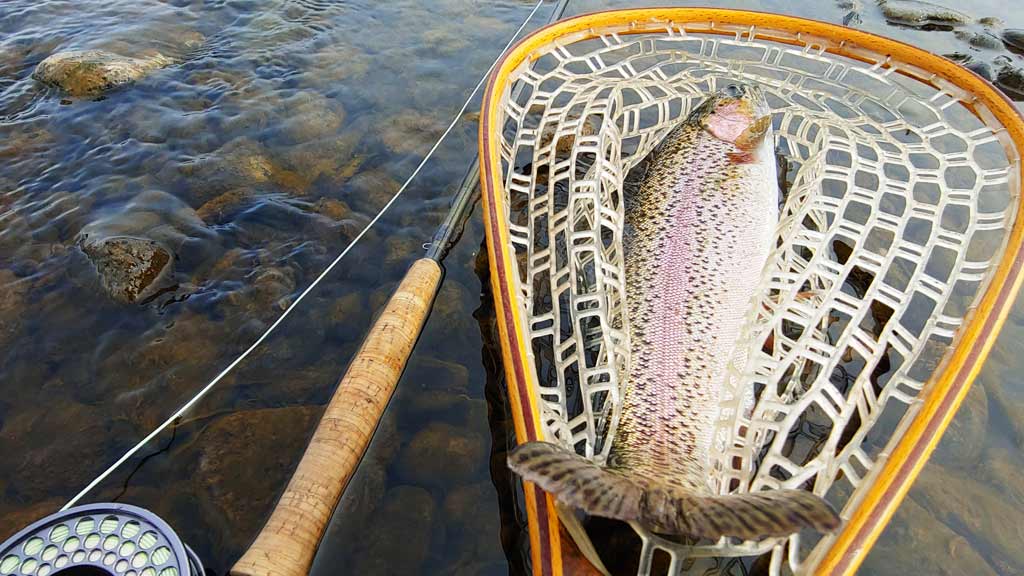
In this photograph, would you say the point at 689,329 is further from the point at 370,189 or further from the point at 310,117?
the point at 310,117

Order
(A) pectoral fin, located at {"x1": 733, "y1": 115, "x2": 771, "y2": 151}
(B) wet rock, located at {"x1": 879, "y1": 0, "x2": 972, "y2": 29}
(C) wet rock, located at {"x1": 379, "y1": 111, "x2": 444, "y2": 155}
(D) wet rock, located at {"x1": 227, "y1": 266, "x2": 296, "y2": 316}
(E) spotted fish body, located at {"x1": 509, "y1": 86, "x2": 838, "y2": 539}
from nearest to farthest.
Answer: (E) spotted fish body, located at {"x1": 509, "y1": 86, "x2": 838, "y2": 539} < (A) pectoral fin, located at {"x1": 733, "y1": 115, "x2": 771, "y2": 151} < (D) wet rock, located at {"x1": 227, "y1": 266, "x2": 296, "y2": 316} < (C) wet rock, located at {"x1": 379, "y1": 111, "x2": 444, "y2": 155} < (B) wet rock, located at {"x1": 879, "y1": 0, "x2": 972, "y2": 29}

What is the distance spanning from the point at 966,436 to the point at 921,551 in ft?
2.91

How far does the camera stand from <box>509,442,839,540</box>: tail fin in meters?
1.53

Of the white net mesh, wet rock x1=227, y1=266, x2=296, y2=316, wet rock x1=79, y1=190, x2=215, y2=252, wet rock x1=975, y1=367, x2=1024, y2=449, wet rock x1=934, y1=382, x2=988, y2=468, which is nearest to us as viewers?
the white net mesh

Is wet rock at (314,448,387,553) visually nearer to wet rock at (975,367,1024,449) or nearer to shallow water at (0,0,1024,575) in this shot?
shallow water at (0,0,1024,575)

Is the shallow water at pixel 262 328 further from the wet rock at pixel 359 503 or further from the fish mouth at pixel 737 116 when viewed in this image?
the fish mouth at pixel 737 116

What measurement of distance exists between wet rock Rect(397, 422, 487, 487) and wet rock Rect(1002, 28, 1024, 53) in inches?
361

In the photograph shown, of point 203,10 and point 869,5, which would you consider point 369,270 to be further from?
point 869,5

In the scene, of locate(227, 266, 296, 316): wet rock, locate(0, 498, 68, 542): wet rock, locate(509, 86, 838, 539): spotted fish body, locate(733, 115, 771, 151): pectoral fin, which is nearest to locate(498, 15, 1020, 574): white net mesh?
locate(509, 86, 838, 539): spotted fish body

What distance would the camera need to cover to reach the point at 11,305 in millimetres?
3699

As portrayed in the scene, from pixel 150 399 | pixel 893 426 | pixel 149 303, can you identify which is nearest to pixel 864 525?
pixel 893 426

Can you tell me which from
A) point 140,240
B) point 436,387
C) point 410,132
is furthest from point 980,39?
point 140,240

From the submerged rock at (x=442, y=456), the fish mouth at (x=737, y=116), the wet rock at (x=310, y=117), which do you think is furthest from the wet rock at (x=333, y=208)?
the fish mouth at (x=737, y=116)

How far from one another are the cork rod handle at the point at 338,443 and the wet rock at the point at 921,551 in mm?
2388
